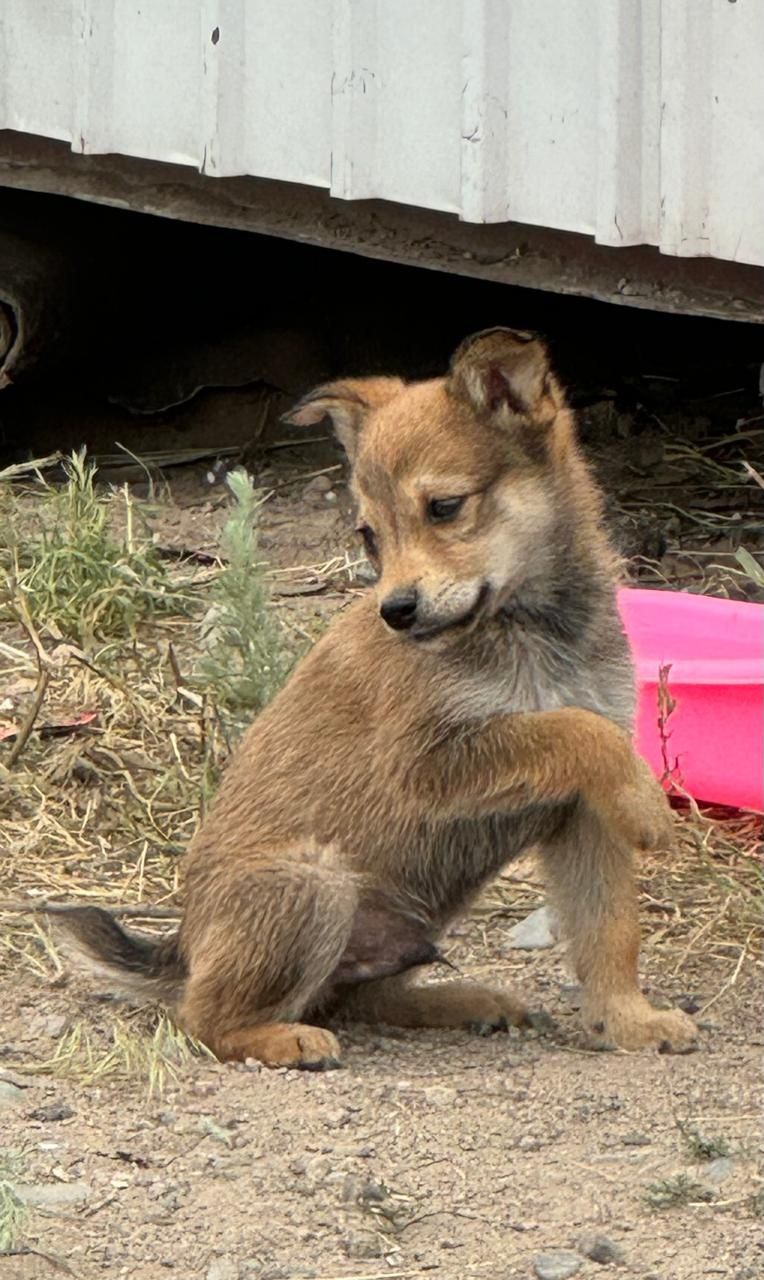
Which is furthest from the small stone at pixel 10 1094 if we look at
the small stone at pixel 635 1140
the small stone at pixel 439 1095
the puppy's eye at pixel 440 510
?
the puppy's eye at pixel 440 510

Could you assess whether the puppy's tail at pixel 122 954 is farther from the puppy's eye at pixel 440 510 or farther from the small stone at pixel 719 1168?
the small stone at pixel 719 1168

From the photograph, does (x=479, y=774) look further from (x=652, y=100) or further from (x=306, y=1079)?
(x=652, y=100)

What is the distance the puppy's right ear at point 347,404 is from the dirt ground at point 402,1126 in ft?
4.10

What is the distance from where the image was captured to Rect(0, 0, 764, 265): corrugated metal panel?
18.6 feet

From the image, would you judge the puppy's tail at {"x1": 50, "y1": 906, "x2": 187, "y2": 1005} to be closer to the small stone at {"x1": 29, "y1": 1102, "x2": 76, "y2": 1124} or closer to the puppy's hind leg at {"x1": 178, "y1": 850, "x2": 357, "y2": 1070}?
the puppy's hind leg at {"x1": 178, "y1": 850, "x2": 357, "y2": 1070}

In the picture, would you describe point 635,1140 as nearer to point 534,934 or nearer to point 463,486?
point 463,486

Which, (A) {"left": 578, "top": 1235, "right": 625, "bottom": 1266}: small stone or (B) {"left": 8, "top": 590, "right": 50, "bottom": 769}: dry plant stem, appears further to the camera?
(B) {"left": 8, "top": 590, "right": 50, "bottom": 769}: dry plant stem

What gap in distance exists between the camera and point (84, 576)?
653 cm

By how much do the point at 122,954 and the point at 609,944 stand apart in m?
0.98

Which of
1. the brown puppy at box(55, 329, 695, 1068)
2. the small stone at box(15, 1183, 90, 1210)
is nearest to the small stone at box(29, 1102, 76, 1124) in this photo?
the small stone at box(15, 1183, 90, 1210)

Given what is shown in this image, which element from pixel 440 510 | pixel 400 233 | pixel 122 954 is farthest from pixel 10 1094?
pixel 400 233

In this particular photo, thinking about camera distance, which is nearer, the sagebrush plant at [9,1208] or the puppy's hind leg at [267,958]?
the sagebrush plant at [9,1208]

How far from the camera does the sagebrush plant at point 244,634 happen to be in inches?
201

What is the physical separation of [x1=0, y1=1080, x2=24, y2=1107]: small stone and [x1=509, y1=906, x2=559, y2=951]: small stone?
1.47m
